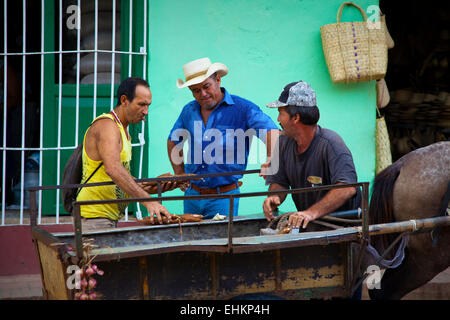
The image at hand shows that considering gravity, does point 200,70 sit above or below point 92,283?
above

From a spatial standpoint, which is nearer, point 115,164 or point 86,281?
point 86,281

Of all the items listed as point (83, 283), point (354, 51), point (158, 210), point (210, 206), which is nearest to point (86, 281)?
point (83, 283)

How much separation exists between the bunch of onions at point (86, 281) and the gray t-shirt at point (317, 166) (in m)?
1.44

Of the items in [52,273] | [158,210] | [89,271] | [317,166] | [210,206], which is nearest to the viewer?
[89,271]

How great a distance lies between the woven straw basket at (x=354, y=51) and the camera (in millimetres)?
5156

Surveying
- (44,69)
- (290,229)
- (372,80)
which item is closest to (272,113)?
(372,80)

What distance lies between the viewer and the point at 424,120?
23.0 ft

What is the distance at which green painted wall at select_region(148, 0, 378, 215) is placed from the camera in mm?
5227

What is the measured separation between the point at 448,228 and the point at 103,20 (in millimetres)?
Answer: 3486

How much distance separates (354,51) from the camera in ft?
16.9

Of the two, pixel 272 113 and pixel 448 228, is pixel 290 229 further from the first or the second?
pixel 272 113

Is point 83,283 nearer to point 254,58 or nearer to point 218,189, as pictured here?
point 218,189

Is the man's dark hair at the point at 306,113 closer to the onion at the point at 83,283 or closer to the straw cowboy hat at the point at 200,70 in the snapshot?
the straw cowboy hat at the point at 200,70

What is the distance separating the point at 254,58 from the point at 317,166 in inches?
85.1
